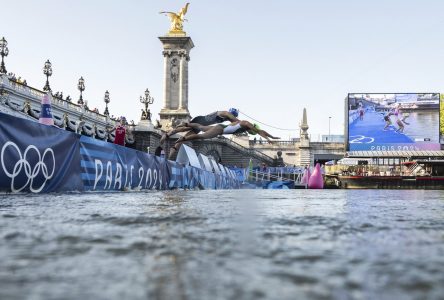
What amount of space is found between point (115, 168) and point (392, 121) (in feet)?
145

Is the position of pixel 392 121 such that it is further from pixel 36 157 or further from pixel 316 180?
pixel 36 157

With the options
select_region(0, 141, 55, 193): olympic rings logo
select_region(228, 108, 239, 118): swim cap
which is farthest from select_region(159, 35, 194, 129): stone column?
select_region(0, 141, 55, 193): olympic rings logo

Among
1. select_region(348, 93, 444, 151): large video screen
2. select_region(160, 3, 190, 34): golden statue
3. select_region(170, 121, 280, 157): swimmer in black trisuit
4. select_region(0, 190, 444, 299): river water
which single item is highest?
select_region(160, 3, 190, 34): golden statue

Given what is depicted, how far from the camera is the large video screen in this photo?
5012 centimetres

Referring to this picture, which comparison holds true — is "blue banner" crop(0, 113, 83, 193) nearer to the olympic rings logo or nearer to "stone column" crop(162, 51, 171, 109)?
the olympic rings logo

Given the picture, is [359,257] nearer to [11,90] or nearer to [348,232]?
[348,232]

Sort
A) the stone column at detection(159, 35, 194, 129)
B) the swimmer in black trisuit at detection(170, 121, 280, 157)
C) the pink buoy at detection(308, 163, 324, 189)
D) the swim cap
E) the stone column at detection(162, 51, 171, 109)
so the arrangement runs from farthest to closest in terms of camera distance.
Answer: the stone column at detection(162, 51, 171, 109)
the stone column at detection(159, 35, 194, 129)
the pink buoy at detection(308, 163, 324, 189)
the swim cap
the swimmer in black trisuit at detection(170, 121, 280, 157)

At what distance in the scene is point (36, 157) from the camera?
722cm

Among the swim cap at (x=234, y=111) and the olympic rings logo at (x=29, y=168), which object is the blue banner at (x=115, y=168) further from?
the swim cap at (x=234, y=111)

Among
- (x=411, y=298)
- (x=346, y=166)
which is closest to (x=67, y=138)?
(x=411, y=298)

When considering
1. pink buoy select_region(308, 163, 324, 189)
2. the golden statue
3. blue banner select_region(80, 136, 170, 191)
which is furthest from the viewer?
the golden statue

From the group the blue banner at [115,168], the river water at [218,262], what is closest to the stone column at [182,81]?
the blue banner at [115,168]

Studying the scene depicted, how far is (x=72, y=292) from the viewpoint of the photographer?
1041mm

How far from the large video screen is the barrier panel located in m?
40.2
